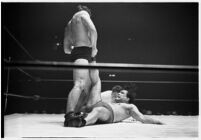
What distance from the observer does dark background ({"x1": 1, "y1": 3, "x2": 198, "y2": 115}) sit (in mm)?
2797

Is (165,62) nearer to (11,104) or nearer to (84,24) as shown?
(84,24)

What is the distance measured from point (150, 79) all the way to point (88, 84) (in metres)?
0.64

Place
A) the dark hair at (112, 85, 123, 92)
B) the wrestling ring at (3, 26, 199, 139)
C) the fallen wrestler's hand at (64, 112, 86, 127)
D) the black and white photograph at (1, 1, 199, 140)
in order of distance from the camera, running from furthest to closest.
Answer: the dark hair at (112, 85, 123, 92) < the black and white photograph at (1, 1, 199, 140) < the fallen wrestler's hand at (64, 112, 86, 127) < the wrestling ring at (3, 26, 199, 139)

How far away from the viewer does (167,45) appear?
291 cm

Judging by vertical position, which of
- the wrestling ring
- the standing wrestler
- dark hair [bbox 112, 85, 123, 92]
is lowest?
the wrestling ring

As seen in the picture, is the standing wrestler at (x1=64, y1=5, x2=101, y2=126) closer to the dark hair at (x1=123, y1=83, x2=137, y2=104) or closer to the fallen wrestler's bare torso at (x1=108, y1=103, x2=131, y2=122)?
the fallen wrestler's bare torso at (x1=108, y1=103, x2=131, y2=122)

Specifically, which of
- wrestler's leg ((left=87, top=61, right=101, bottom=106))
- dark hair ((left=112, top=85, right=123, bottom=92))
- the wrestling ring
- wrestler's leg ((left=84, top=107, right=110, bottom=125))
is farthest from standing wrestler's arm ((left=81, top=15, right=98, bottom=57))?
wrestler's leg ((left=84, top=107, right=110, bottom=125))

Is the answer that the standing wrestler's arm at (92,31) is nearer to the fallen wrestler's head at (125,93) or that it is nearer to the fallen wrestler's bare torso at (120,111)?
the fallen wrestler's head at (125,93)

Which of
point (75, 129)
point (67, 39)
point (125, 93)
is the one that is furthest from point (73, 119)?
point (67, 39)

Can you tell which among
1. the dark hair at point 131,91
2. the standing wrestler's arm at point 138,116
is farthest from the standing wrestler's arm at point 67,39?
the standing wrestler's arm at point 138,116

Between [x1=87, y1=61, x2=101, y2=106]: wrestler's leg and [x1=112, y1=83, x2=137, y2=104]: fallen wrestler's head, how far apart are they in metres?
0.16

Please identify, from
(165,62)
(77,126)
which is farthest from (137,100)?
(77,126)

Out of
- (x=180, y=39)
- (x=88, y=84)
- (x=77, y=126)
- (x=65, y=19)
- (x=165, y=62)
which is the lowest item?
(x=77, y=126)

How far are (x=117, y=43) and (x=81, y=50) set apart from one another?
1.23 feet
